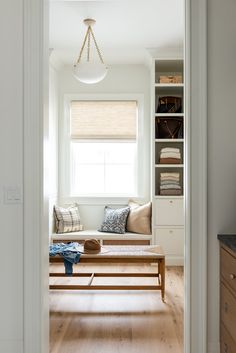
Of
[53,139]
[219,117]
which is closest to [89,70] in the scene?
[53,139]

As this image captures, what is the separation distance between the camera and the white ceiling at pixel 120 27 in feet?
13.7

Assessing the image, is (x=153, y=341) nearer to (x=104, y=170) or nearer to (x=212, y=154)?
(x=212, y=154)

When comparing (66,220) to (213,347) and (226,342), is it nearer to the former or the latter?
(213,347)

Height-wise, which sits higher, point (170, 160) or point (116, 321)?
point (170, 160)

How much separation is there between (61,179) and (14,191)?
12.1 ft

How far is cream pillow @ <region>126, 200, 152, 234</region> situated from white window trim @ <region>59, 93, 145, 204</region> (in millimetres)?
406

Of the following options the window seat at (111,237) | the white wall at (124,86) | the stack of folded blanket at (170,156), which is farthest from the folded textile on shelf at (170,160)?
the window seat at (111,237)

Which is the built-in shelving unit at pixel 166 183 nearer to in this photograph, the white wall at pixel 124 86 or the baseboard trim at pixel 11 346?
the white wall at pixel 124 86

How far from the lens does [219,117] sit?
2566 mm

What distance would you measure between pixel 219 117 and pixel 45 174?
118 centimetres

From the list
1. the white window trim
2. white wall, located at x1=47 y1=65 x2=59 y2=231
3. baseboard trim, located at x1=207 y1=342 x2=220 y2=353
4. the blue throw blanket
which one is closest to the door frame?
baseboard trim, located at x1=207 y1=342 x2=220 y2=353

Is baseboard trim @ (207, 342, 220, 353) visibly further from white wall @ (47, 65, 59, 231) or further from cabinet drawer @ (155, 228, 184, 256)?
white wall @ (47, 65, 59, 231)

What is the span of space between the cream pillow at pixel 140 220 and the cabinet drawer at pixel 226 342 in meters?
3.30

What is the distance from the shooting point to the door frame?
2.52 meters
